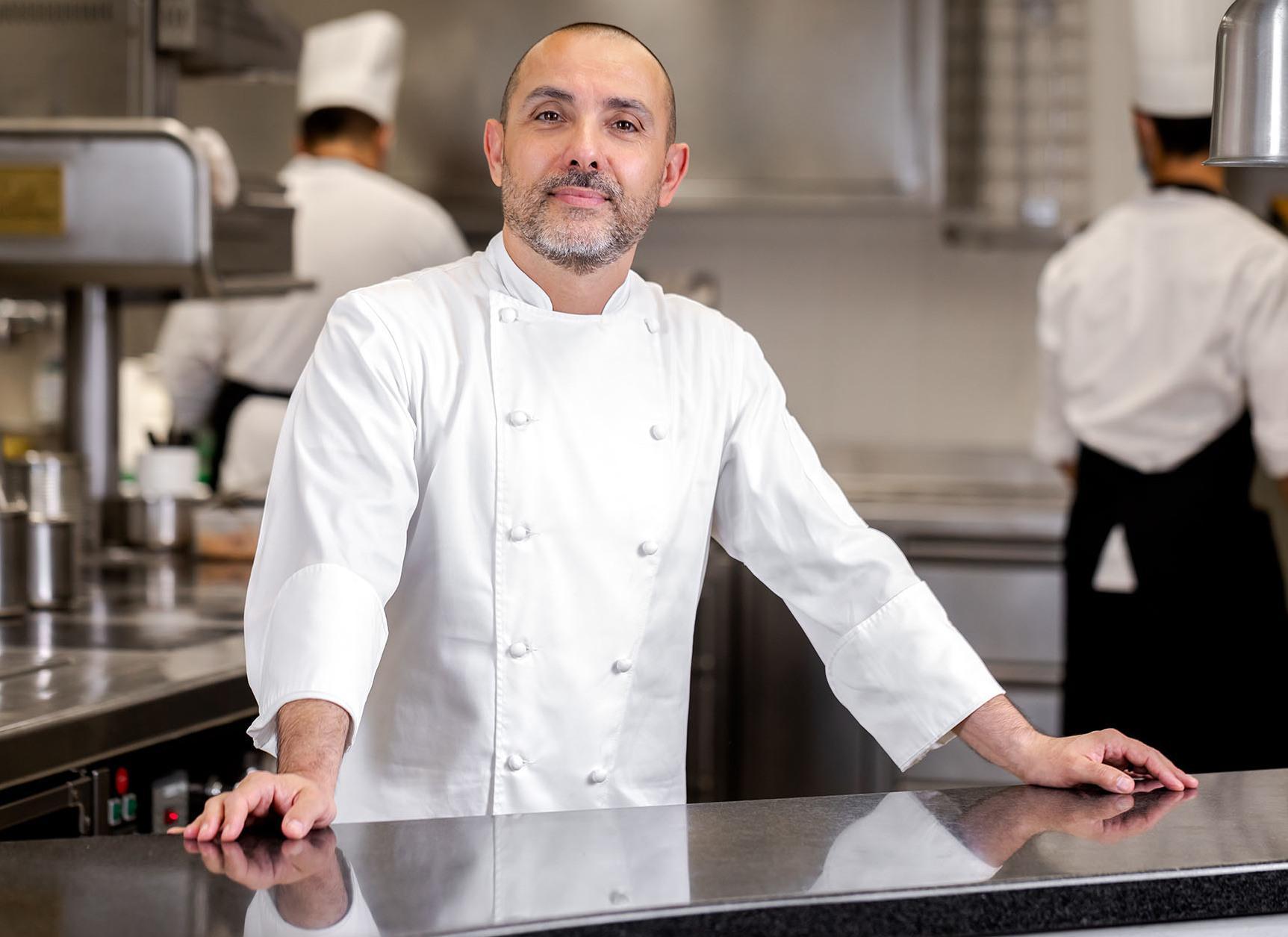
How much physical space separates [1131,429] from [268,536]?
1.84 metres

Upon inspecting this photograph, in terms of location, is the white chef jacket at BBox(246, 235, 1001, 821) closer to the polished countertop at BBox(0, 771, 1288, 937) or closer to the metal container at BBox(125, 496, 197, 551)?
the polished countertop at BBox(0, 771, 1288, 937)

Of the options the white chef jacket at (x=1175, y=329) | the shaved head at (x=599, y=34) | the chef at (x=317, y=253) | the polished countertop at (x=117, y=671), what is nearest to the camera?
the shaved head at (x=599, y=34)

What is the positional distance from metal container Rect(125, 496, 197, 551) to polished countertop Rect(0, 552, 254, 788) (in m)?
0.27

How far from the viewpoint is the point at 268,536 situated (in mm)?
1304

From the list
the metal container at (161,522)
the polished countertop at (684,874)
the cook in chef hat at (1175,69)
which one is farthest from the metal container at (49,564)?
the cook in chef hat at (1175,69)

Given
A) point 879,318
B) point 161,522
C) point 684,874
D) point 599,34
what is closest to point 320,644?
point 684,874

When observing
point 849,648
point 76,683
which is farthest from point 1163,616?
point 76,683

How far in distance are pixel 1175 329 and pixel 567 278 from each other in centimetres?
157

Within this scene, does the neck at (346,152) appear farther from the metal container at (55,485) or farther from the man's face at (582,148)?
the man's face at (582,148)

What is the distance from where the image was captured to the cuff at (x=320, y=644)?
1192 millimetres

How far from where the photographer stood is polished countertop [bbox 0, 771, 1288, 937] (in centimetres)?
91

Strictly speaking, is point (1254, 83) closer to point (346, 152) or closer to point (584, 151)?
point (584, 151)

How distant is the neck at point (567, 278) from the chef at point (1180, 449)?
1.47m

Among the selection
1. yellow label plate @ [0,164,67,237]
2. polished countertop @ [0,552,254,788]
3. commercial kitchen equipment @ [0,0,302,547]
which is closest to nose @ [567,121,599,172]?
polished countertop @ [0,552,254,788]
